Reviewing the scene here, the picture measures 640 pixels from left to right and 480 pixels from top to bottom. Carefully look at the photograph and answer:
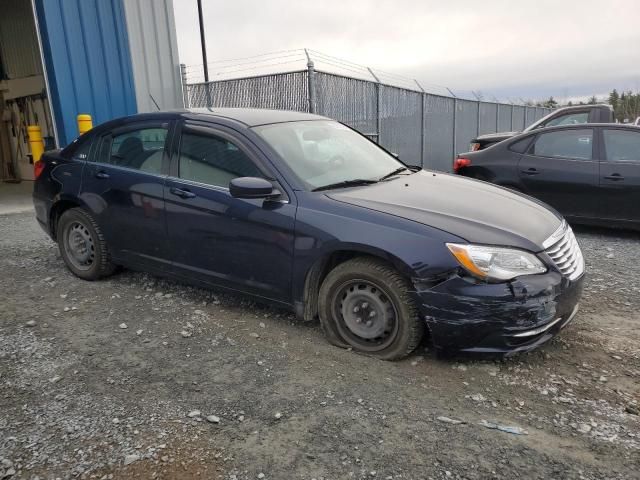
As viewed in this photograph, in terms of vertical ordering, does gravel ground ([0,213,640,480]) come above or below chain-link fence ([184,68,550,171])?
below

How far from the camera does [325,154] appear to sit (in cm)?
403

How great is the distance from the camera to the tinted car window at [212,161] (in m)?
3.79

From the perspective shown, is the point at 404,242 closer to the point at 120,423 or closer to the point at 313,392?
the point at 313,392

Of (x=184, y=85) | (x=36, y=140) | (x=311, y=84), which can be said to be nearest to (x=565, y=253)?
→ (x=311, y=84)

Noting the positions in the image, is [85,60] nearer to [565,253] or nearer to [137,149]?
[137,149]

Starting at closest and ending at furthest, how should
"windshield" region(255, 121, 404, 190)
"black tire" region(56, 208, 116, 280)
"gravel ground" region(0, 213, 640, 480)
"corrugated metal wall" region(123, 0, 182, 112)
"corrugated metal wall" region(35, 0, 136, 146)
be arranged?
"gravel ground" region(0, 213, 640, 480), "windshield" region(255, 121, 404, 190), "black tire" region(56, 208, 116, 280), "corrugated metal wall" region(35, 0, 136, 146), "corrugated metal wall" region(123, 0, 182, 112)

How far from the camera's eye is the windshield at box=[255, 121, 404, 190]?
12.3ft

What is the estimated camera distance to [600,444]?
251 centimetres

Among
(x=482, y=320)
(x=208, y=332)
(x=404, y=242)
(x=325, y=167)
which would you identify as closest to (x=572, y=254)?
(x=482, y=320)

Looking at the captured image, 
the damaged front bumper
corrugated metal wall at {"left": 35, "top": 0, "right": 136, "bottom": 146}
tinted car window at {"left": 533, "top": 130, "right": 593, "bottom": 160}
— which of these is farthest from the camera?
corrugated metal wall at {"left": 35, "top": 0, "right": 136, "bottom": 146}

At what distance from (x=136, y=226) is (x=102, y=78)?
6.52 meters

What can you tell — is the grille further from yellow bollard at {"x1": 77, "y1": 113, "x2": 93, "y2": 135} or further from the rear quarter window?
yellow bollard at {"x1": 77, "y1": 113, "x2": 93, "y2": 135}

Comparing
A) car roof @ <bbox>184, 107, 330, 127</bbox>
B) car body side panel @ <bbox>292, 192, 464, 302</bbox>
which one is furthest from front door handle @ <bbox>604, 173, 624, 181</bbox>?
car body side panel @ <bbox>292, 192, 464, 302</bbox>

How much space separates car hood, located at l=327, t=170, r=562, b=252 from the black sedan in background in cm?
294
